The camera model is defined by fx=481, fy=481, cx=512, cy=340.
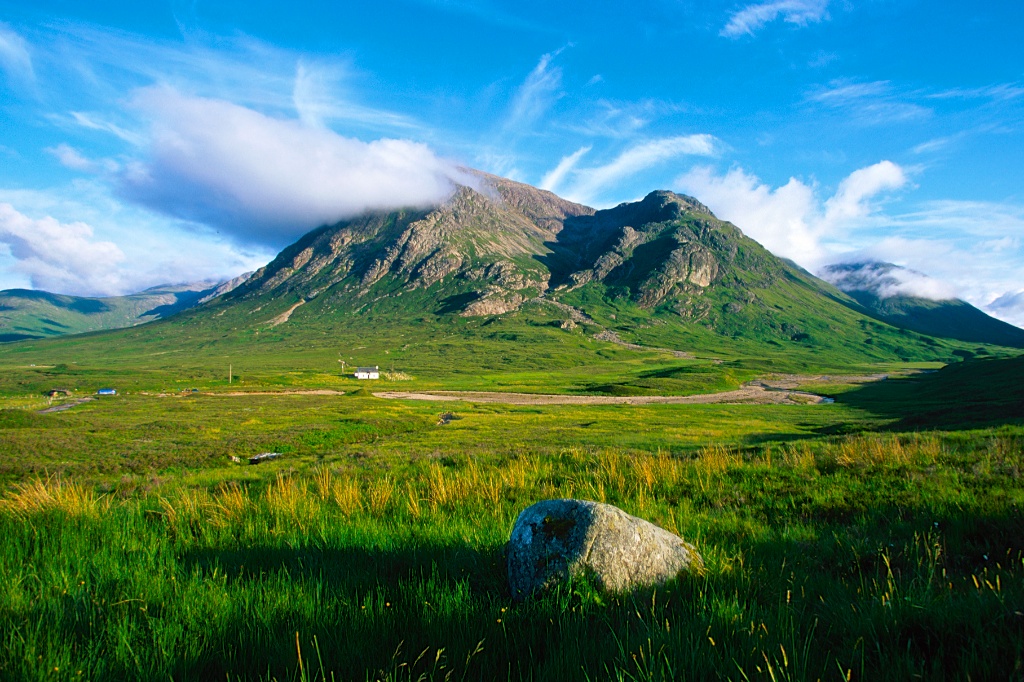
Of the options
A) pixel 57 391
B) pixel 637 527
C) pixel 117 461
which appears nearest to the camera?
pixel 637 527

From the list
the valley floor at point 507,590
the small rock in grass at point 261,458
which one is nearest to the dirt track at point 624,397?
the small rock in grass at point 261,458

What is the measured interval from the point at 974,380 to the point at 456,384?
324 feet

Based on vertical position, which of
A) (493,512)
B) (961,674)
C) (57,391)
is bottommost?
(57,391)

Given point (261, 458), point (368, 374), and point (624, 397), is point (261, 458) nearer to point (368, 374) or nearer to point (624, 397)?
point (624, 397)

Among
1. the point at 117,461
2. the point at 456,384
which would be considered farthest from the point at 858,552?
the point at 456,384

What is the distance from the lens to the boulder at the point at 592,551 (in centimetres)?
423

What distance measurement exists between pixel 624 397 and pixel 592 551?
9133cm

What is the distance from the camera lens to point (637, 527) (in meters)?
4.66

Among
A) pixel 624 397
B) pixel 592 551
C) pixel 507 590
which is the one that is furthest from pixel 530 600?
pixel 624 397

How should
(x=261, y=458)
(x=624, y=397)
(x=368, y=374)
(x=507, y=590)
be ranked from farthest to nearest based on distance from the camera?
(x=368, y=374)
(x=624, y=397)
(x=261, y=458)
(x=507, y=590)

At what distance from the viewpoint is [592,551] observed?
14.4ft

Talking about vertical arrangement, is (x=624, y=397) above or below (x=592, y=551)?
below

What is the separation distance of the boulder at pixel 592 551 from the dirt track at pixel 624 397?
77.5 metres

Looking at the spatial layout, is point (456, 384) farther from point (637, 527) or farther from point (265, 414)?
point (637, 527)
